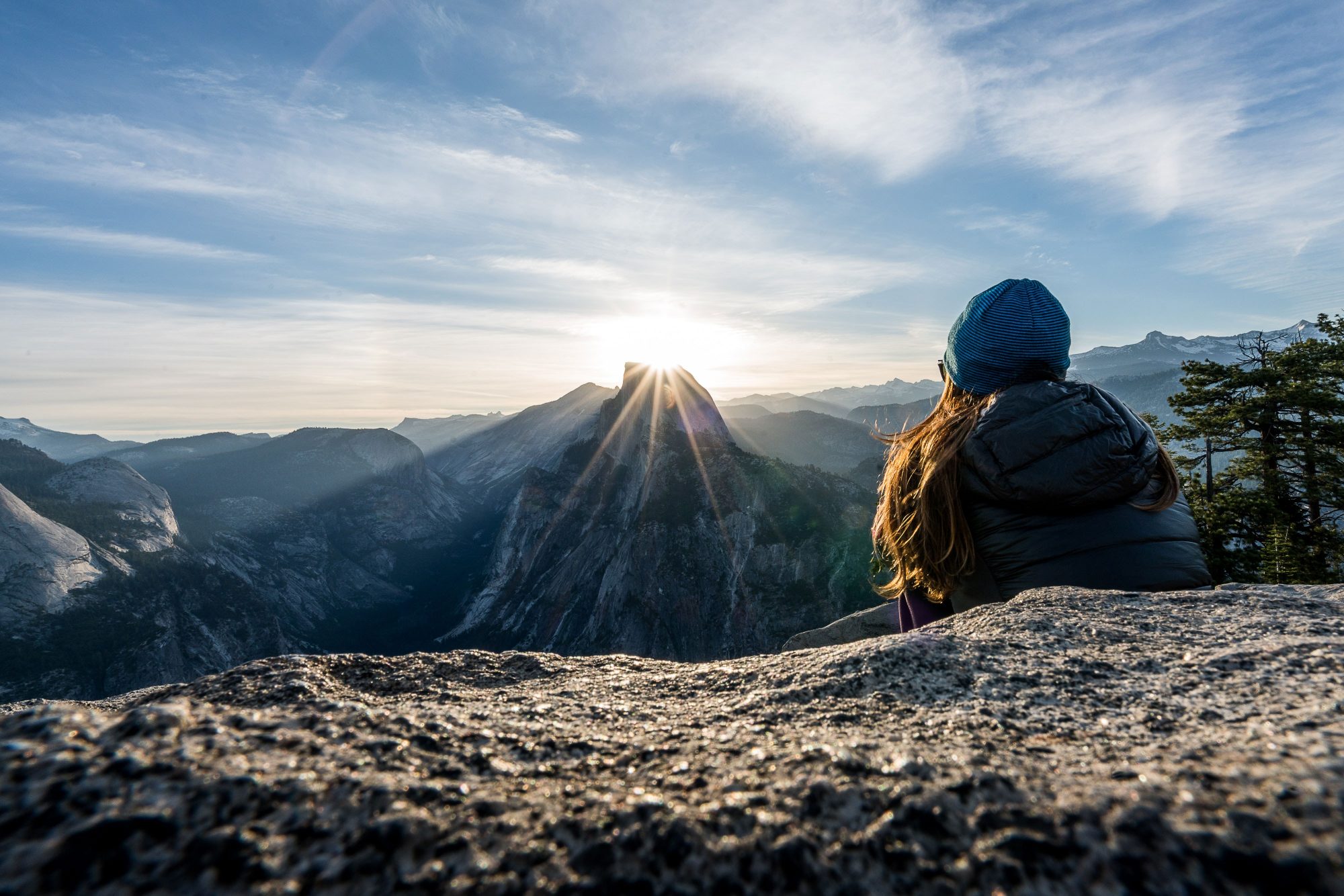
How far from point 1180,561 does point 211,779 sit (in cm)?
563

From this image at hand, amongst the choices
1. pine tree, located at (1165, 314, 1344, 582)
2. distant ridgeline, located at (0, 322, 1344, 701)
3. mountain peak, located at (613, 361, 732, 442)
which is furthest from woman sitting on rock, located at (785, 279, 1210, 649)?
mountain peak, located at (613, 361, 732, 442)

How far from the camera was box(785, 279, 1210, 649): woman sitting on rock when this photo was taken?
4.05 m

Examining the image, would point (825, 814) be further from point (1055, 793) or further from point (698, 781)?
point (1055, 793)

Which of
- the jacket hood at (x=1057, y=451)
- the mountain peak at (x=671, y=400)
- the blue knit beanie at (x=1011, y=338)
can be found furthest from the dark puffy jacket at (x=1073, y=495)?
the mountain peak at (x=671, y=400)

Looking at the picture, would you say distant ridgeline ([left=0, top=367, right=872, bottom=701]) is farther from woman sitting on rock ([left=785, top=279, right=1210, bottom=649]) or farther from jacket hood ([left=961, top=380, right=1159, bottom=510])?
jacket hood ([left=961, top=380, right=1159, bottom=510])

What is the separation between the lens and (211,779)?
159cm

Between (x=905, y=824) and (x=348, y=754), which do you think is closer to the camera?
(x=905, y=824)

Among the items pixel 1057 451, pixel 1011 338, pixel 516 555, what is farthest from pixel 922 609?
pixel 516 555

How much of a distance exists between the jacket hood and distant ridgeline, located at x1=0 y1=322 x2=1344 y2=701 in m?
4.01

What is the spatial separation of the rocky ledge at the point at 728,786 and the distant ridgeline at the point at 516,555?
252 inches

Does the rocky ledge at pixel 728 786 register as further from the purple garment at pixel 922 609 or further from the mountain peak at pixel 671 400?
the mountain peak at pixel 671 400

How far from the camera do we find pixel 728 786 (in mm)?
1812

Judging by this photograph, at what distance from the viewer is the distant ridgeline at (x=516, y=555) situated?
53.0 metres

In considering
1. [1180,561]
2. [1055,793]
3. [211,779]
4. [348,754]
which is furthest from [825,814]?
[1180,561]
